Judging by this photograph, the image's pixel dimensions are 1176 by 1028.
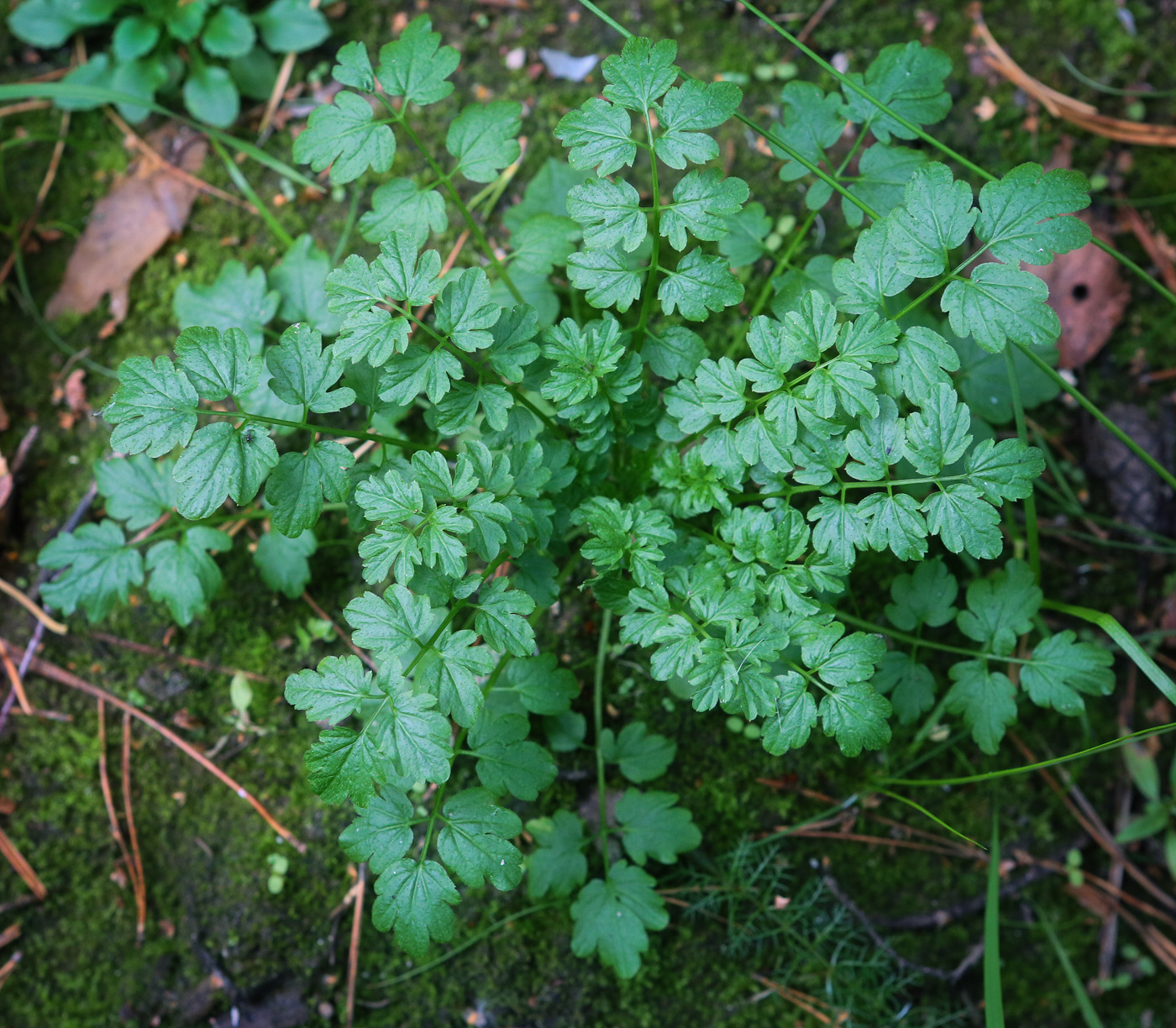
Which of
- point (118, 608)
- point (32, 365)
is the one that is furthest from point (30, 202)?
point (118, 608)

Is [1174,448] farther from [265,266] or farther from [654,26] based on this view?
[265,266]

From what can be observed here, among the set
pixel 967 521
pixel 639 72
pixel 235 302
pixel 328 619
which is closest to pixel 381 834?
pixel 328 619

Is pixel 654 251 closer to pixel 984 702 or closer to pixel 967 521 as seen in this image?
pixel 967 521

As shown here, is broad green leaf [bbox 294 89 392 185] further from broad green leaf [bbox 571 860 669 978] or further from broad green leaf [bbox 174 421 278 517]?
broad green leaf [bbox 571 860 669 978]

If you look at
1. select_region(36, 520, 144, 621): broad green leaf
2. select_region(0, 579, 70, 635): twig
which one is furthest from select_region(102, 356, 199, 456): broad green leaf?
select_region(0, 579, 70, 635): twig

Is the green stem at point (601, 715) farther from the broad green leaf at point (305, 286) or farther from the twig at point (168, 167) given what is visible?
the twig at point (168, 167)

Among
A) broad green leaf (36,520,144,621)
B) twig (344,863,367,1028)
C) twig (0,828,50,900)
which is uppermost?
broad green leaf (36,520,144,621)
